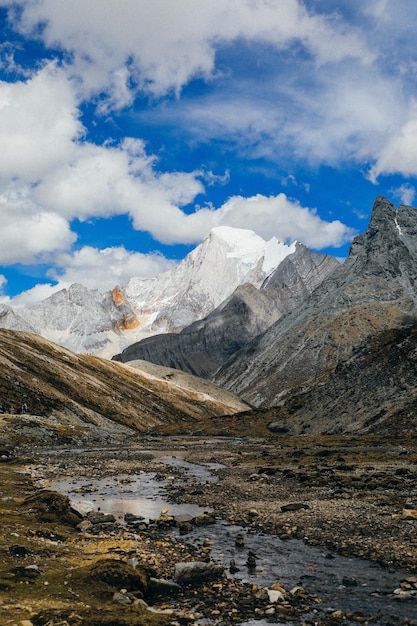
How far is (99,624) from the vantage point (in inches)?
567

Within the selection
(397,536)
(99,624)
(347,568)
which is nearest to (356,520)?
(397,536)

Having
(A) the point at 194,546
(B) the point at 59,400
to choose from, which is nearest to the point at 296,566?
(A) the point at 194,546

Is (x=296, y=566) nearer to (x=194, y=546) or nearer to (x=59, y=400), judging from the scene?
(x=194, y=546)

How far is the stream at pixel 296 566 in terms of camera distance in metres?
17.9

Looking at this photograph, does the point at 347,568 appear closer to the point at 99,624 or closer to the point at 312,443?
the point at 99,624

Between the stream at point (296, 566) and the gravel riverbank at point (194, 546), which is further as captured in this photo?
the stream at point (296, 566)

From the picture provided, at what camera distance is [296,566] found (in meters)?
22.0

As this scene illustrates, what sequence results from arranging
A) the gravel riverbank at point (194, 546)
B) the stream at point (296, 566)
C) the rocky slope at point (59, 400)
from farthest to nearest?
the rocky slope at point (59, 400)
the stream at point (296, 566)
the gravel riverbank at point (194, 546)

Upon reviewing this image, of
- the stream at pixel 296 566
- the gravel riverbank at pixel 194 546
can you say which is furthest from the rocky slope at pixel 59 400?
the stream at pixel 296 566

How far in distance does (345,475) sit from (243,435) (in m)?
92.4

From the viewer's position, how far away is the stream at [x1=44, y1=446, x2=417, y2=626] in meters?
17.9

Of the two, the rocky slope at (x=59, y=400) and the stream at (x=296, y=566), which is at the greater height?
the rocky slope at (x=59, y=400)

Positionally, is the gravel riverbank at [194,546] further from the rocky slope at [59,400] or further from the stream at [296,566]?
the rocky slope at [59,400]

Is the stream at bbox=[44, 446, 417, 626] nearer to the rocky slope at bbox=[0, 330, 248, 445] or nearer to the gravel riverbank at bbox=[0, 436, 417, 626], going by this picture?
the gravel riverbank at bbox=[0, 436, 417, 626]
